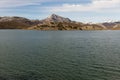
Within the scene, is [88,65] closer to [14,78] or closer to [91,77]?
[91,77]

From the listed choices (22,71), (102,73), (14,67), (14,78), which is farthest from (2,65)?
(102,73)

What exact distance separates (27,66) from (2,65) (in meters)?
7.40

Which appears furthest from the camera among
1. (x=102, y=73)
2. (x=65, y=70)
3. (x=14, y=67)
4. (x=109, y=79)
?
(x=14, y=67)

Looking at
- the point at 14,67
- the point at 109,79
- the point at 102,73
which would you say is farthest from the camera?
the point at 14,67

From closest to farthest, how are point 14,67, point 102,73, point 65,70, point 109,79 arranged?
1. point 109,79
2. point 102,73
3. point 65,70
4. point 14,67

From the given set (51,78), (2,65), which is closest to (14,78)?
(51,78)

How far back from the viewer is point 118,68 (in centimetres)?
5472

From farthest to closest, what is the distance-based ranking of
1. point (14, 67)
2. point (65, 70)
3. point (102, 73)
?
point (14, 67) → point (65, 70) → point (102, 73)

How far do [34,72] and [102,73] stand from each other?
53.1 ft

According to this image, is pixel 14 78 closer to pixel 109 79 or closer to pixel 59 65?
pixel 59 65

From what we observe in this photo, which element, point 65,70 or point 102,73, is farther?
point 65,70

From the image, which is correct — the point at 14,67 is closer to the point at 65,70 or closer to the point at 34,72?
the point at 34,72

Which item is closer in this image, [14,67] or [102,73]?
[102,73]

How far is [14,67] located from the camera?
57188mm
